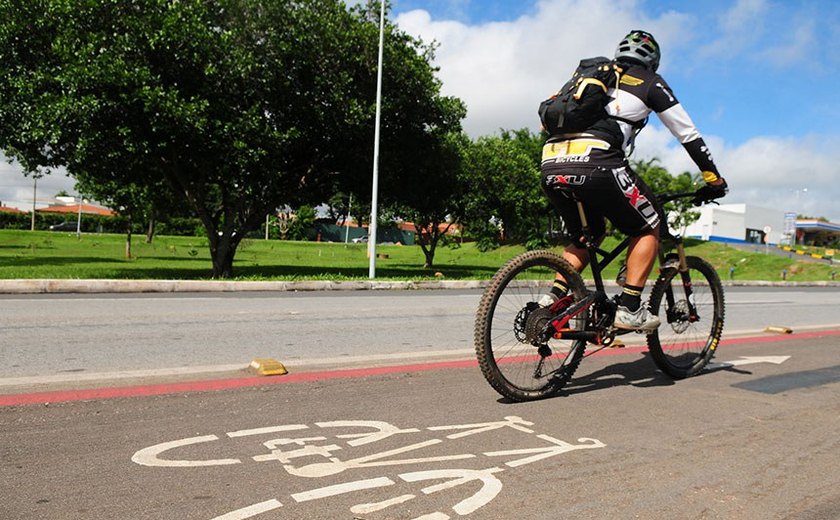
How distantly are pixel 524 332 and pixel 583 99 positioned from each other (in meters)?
1.45

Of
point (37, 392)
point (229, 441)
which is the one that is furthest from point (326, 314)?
point (229, 441)

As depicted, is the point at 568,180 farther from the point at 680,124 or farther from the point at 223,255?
the point at 223,255

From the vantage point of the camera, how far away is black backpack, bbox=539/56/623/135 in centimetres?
404

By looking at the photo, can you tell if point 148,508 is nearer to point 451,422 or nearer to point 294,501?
point 294,501

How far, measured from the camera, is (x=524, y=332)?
4156 millimetres

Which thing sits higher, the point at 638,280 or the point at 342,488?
the point at 638,280

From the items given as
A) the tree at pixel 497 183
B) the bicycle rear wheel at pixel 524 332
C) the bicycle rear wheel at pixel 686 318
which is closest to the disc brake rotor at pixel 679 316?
the bicycle rear wheel at pixel 686 318

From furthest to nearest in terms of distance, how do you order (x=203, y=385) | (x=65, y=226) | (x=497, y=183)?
(x=65, y=226) → (x=497, y=183) → (x=203, y=385)

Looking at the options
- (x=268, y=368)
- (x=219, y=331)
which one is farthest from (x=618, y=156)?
(x=219, y=331)

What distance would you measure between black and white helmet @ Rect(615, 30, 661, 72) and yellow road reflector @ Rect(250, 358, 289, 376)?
122 inches

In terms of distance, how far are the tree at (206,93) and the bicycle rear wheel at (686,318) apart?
13.2m

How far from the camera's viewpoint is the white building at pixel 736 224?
80188mm

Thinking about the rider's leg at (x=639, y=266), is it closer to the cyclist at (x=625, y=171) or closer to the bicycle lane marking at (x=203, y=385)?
the cyclist at (x=625, y=171)

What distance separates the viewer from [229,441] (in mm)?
3168
